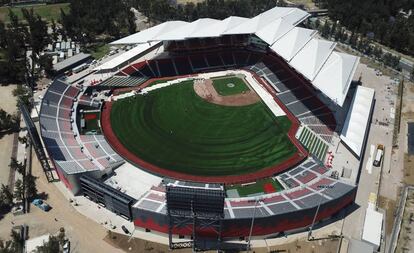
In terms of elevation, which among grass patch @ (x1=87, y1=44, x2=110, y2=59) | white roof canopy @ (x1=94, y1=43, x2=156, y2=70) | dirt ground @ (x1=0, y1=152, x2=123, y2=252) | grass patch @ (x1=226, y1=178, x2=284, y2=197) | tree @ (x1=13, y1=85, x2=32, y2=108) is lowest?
dirt ground @ (x1=0, y1=152, x2=123, y2=252)

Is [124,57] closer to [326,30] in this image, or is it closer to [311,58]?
[311,58]

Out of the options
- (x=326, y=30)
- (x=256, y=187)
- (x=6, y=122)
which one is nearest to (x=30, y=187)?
(x=6, y=122)

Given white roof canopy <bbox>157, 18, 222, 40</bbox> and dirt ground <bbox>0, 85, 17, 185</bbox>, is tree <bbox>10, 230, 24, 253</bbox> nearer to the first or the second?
dirt ground <bbox>0, 85, 17, 185</bbox>

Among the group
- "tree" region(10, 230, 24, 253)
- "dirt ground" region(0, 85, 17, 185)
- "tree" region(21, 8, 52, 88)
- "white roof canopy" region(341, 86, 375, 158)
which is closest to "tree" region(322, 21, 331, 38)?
"white roof canopy" region(341, 86, 375, 158)

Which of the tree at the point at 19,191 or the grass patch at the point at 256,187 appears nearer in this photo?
the tree at the point at 19,191

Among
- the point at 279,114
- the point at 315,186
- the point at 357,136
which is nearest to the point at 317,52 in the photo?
the point at 279,114

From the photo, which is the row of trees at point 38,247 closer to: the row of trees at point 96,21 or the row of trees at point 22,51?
the row of trees at point 22,51

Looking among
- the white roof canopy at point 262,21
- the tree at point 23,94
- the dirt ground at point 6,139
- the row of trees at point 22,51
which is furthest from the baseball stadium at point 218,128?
the row of trees at point 22,51

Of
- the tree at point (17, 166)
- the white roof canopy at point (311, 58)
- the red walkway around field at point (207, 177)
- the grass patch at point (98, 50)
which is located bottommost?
the red walkway around field at point (207, 177)
